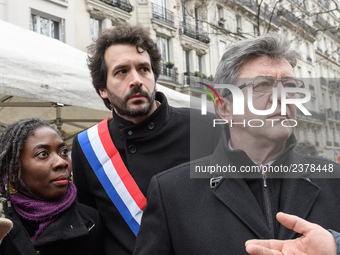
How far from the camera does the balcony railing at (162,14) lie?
21278mm

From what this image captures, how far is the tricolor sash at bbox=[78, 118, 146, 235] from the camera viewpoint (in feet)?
7.17

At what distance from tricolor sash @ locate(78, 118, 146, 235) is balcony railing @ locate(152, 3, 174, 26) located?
19442mm

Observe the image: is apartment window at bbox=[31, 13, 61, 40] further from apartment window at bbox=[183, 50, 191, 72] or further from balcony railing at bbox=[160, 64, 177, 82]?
apartment window at bbox=[183, 50, 191, 72]

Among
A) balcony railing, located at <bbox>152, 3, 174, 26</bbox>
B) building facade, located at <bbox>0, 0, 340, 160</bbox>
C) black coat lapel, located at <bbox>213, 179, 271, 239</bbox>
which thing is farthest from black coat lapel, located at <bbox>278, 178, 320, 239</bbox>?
balcony railing, located at <bbox>152, 3, 174, 26</bbox>

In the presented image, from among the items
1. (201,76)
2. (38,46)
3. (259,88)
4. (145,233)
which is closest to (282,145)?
(259,88)

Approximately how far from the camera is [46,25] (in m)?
15.5

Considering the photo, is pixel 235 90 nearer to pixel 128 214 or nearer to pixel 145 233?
pixel 145 233

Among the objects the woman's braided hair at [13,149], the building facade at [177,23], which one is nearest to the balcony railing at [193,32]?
the building facade at [177,23]

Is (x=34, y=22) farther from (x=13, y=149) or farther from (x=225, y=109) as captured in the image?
(x=225, y=109)

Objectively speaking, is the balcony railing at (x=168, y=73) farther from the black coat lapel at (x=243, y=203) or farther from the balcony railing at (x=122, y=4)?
the black coat lapel at (x=243, y=203)

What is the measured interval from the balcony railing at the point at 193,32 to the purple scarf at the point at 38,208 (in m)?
21.8

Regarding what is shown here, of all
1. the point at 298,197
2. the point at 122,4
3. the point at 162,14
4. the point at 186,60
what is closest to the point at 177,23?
the point at 162,14

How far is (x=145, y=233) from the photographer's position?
5.52 feet

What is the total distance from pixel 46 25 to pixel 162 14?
7.75 meters
